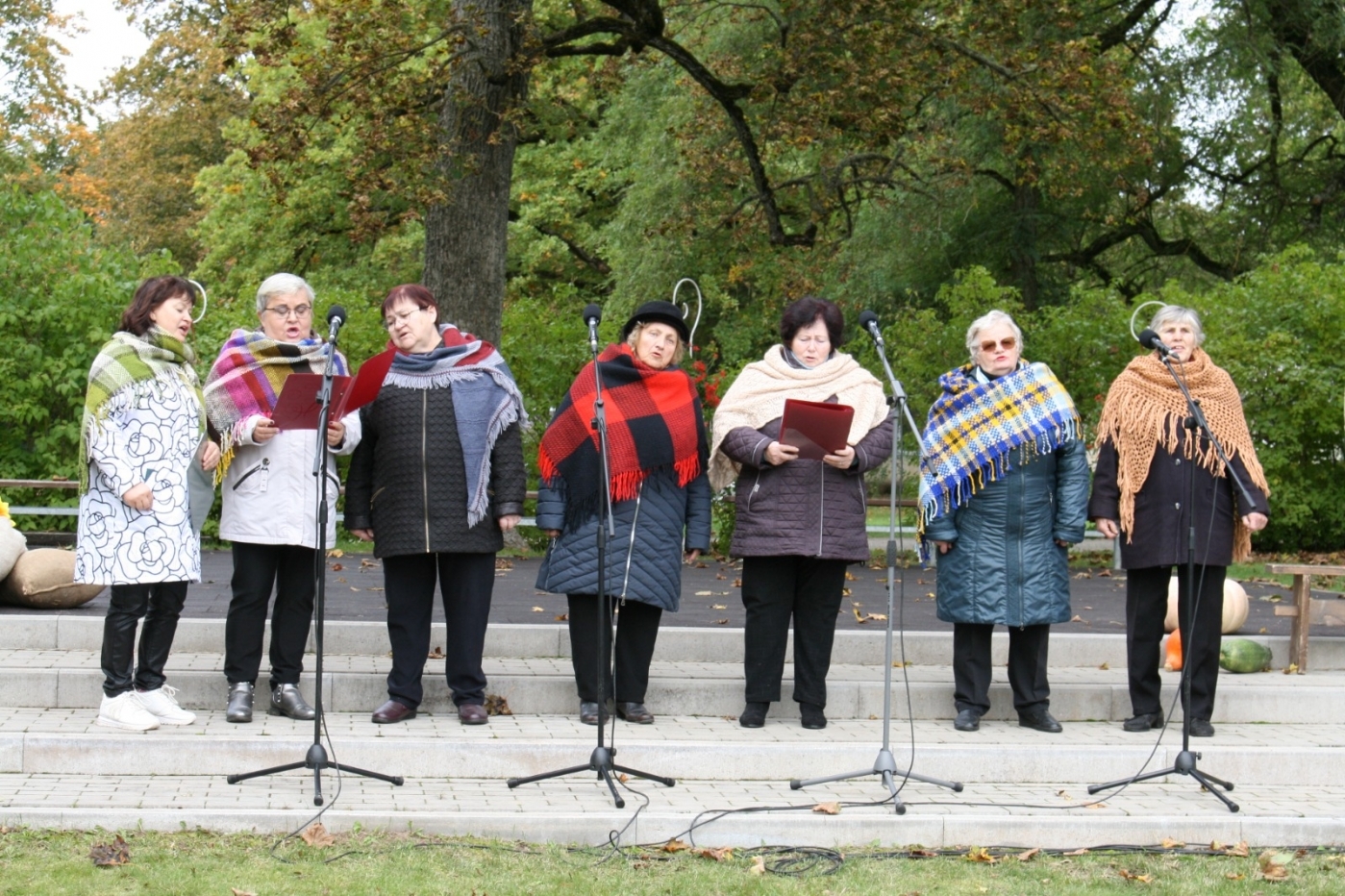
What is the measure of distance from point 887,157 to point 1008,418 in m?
11.1

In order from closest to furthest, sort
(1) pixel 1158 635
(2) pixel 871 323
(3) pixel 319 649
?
1. (3) pixel 319 649
2. (2) pixel 871 323
3. (1) pixel 1158 635

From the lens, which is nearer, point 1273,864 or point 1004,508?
point 1273,864

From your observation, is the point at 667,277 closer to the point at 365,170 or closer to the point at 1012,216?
the point at 1012,216

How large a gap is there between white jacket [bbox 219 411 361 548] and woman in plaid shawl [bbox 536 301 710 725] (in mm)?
994

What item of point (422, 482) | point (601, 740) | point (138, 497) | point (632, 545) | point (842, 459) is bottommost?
point (601, 740)

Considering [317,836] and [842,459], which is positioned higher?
[842,459]

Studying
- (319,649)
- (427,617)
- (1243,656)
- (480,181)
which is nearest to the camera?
(319,649)

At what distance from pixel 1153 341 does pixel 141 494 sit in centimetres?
441

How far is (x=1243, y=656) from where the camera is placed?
8.69 m

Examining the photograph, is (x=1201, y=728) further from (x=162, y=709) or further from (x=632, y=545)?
(x=162, y=709)

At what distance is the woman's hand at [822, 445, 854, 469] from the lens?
7019 mm

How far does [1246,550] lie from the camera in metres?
7.68

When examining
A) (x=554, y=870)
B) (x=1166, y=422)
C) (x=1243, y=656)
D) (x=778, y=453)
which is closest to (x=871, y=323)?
(x=778, y=453)

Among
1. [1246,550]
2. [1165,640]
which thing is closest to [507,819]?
[1246,550]
